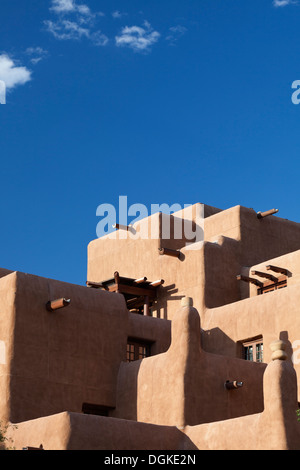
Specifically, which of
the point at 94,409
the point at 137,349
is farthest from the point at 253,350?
the point at 94,409

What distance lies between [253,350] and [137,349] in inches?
146

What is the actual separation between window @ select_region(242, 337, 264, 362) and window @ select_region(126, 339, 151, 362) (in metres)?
3.10

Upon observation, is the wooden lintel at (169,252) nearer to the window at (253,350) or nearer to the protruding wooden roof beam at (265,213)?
the protruding wooden roof beam at (265,213)

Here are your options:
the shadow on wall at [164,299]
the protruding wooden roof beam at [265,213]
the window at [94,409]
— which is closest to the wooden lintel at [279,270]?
Answer: the shadow on wall at [164,299]

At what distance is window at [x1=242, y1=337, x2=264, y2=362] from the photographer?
28.2m

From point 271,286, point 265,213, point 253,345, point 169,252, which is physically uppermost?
point 265,213

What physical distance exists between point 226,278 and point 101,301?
19.4 feet

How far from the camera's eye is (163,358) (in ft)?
84.5

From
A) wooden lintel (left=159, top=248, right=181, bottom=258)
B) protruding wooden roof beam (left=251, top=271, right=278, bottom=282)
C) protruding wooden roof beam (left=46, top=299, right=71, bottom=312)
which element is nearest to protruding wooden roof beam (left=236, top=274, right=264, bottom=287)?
protruding wooden roof beam (left=251, top=271, right=278, bottom=282)

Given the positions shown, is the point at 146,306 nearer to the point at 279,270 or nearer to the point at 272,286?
the point at 272,286

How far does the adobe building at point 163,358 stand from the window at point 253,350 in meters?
0.03

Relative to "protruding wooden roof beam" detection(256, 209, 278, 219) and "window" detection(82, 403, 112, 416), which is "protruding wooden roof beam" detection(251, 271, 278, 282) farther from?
"window" detection(82, 403, 112, 416)
